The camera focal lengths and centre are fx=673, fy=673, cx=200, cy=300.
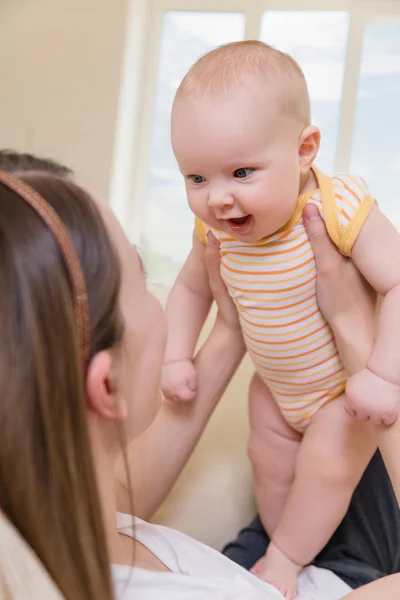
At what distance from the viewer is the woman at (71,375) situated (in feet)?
1.72

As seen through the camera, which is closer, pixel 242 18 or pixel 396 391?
pixel 396 391

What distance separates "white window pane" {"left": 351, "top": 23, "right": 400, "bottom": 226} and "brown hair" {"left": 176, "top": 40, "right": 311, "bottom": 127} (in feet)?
4.14

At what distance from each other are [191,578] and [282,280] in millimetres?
404

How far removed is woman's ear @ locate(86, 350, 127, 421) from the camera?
59 centimetres

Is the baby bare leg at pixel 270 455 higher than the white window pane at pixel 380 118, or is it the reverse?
the white window pane at pixel 380 118

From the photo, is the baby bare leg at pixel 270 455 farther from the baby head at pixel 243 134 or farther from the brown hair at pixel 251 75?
the brown hair at pixel 251 75

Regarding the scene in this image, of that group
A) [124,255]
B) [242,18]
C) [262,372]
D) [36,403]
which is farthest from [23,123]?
[36,403]

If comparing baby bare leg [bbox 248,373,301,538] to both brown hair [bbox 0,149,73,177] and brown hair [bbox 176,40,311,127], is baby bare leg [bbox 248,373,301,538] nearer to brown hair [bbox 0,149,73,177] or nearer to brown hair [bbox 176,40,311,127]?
brown hair [bbox 176,40,311,127]

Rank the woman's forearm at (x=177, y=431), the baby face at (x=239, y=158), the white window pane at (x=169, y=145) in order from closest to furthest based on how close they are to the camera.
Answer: the baby face at (x=239, y=158) → the woman's forearm at (x=177, y=431) → the white window pane at (x=169, y=145)

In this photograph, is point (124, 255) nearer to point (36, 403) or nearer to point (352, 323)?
point (36, 403)

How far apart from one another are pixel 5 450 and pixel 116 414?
146 mm

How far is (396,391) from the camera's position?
2.80 ft

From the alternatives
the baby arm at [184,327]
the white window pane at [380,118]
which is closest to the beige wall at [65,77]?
the white window pane at [380,118]

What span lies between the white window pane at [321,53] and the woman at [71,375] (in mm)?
1530
